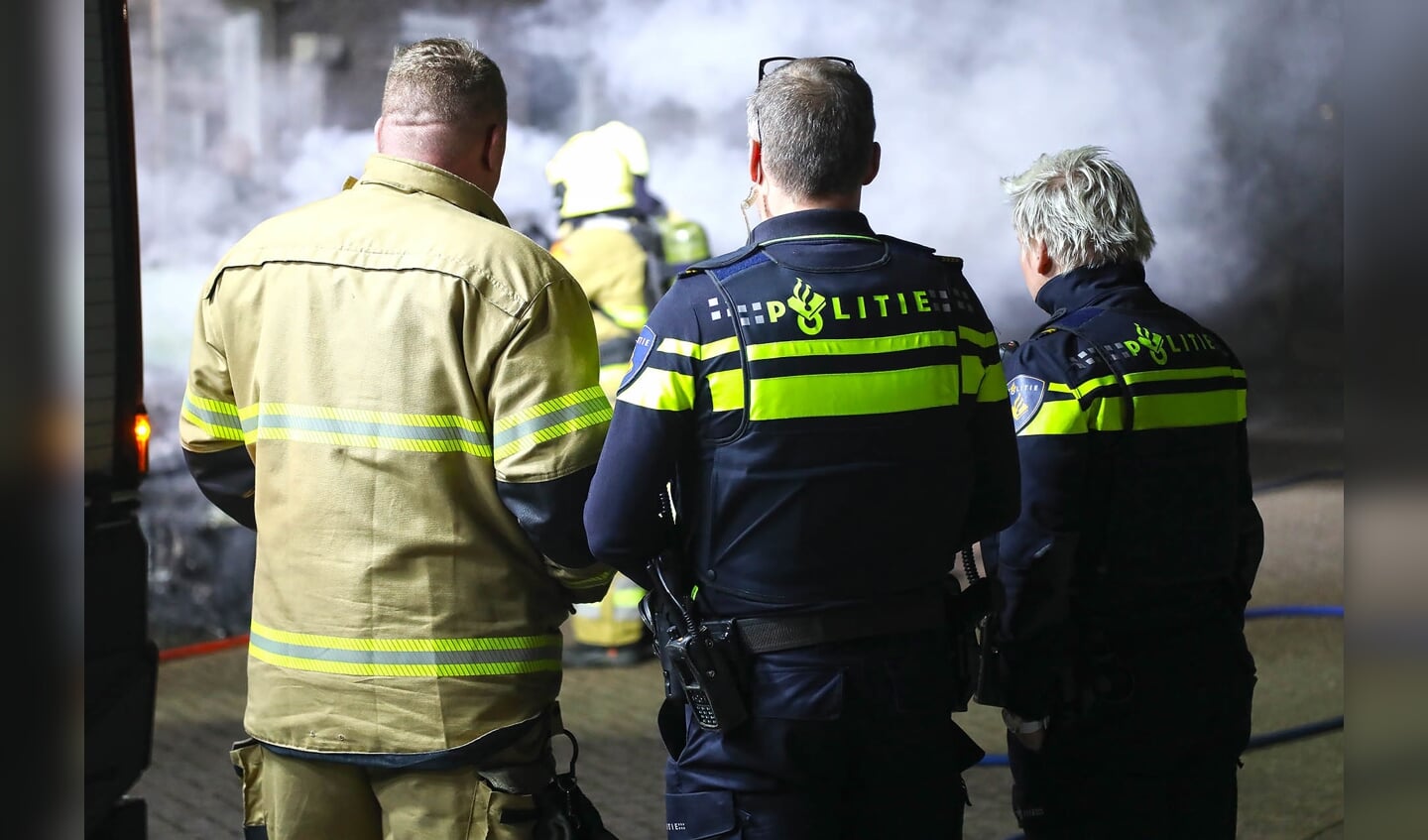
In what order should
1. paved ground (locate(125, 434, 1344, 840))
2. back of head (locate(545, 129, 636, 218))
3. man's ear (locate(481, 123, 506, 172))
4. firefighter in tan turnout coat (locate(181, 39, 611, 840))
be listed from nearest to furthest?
firefighter in tan turnout coat (locate(181, 39, 611, 840)) < man's ear (locate(481, 123, 506, 172)) < paved ground (locate(125, 434, 1344, 840)) < back of head (locate(545, 129, 636, 218))

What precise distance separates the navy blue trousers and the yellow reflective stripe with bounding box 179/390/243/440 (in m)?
0.92

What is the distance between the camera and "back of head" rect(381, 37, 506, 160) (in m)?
2.30

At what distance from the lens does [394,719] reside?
86.0 inches

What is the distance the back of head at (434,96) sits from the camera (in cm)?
230

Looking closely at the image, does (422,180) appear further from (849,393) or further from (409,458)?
(849,393)

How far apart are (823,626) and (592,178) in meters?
4.20

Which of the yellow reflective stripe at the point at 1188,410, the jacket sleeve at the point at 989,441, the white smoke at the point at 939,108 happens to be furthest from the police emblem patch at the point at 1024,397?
the white smoke at the point at 939,108

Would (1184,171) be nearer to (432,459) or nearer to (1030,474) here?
(1030,474)

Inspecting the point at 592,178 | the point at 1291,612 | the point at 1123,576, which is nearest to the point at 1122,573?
the point at 1123,576

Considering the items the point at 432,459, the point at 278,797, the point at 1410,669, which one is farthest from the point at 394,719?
the point at 1410,669

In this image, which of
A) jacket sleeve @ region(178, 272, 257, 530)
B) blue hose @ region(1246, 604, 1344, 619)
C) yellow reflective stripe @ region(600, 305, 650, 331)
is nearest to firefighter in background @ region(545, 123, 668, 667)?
yellow reflective stripe @ region(600, 305, 650, 331)

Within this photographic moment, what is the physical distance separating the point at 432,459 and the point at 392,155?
0.53 meters

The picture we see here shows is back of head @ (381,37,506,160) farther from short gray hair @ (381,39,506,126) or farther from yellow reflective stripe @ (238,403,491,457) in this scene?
yellow reflective stripe @ (238,403,491,457)

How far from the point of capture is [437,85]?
2.30 m
